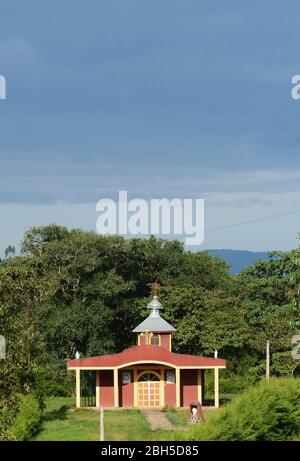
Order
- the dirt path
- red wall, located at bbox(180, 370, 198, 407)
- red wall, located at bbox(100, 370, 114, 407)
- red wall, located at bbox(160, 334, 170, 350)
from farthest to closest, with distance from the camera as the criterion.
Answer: red wall, located at bbox(160, 334, 170, 350) → red wall, located at bbox(180, 370, 198, 407) → red wall, located at bbox(100, 370, 114, 407) → the dirt path

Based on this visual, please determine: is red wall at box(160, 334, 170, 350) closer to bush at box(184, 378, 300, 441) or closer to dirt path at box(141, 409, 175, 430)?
dirt path at box(141, 409, 175, 430)

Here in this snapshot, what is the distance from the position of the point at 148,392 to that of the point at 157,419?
5.36 metres

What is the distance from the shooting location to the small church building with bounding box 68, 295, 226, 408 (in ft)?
128

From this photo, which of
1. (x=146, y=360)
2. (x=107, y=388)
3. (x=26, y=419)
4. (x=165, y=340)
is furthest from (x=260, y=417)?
(x=165, y=340)

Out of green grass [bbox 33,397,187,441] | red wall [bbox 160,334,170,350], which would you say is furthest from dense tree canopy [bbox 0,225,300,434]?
green grass [bbox 33,397,187,441]

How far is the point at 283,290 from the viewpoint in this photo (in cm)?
5031

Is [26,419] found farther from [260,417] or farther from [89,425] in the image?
[260,417]

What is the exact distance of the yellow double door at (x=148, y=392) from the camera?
39816 millimetres

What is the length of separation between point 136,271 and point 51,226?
7.37m

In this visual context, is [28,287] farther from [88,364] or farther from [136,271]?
[136,271]

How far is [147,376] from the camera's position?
1581 inches

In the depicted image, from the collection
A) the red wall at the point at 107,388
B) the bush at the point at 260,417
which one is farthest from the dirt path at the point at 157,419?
the bush at the point at 260,417

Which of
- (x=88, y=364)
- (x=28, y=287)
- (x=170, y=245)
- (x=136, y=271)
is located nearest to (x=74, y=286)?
(x=136, y=271)

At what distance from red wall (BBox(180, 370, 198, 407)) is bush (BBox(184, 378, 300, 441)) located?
2059 centimetres
